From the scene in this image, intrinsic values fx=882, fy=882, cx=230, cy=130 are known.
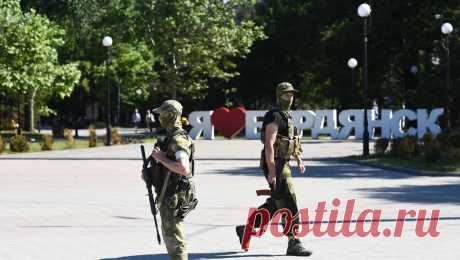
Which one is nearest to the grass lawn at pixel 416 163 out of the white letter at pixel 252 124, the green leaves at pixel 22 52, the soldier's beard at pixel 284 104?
the soldier's beard at pixel 284 104

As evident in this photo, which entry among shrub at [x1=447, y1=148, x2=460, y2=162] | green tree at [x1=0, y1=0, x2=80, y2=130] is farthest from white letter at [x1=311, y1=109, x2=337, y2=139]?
shrub at [x1=447, y1=148, x2=460, y2=162]

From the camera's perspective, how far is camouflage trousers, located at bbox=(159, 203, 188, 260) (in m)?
7.61

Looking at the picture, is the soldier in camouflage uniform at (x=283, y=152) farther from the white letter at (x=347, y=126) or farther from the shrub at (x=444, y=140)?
the white letter at (x=347, y=126)

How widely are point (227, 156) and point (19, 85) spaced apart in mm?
16347

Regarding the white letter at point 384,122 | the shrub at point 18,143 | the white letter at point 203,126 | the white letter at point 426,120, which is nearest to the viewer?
the shrub at point 18,143

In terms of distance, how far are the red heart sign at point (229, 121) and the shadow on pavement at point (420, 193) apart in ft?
101

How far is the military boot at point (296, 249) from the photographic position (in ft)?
31.1

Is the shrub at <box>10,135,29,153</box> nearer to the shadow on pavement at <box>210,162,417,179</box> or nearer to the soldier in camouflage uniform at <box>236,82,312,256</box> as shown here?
the shadow on pavement at <box>210,162,417,179</box>

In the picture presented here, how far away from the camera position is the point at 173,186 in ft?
25.1

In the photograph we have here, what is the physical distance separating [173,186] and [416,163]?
18.2 m

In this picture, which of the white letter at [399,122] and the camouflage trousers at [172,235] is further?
the white letter at [399,122]

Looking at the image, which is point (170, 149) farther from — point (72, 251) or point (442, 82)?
point (442, 82)

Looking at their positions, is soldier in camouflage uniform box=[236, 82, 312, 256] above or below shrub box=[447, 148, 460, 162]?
above

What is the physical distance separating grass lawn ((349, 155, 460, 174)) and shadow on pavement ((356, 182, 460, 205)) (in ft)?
12.1
